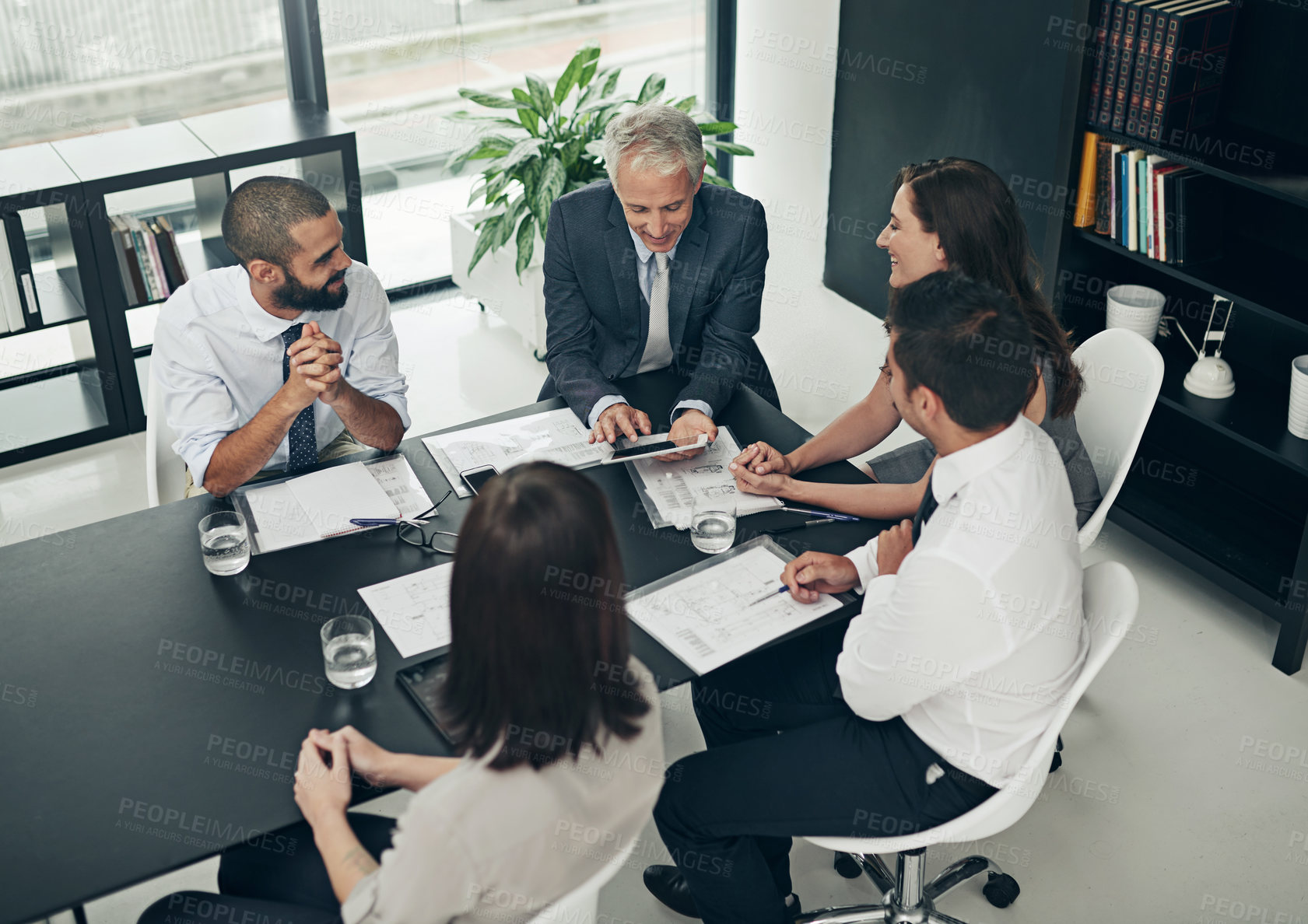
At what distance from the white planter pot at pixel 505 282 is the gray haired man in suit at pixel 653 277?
4.38 ft

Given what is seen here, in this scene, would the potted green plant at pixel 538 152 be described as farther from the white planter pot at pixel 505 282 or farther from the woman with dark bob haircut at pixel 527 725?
the woman with dark bob haircut at pixel 527 725

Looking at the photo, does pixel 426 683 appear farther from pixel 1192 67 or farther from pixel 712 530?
pixel 1192 67

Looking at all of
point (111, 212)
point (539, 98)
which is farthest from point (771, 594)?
point (111, 212)

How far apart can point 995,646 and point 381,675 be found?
3.20 ft

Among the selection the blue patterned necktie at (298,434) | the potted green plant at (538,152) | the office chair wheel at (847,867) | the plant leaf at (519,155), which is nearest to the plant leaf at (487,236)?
the potted green plant at (538,152)

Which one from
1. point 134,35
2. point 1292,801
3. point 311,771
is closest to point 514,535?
point 311,771

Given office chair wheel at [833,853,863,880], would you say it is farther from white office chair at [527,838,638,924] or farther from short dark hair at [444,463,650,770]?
short dark hair at [444,463,650,770]

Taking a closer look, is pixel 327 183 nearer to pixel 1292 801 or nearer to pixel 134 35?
pixel 134 35

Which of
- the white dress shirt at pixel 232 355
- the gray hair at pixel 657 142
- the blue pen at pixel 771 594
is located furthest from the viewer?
the gray hair at pixel 657 142

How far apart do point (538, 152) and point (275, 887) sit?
2.97 metres

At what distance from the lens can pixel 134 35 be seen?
169 inches

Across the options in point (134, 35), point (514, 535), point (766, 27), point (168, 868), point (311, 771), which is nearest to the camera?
point (514, 535)

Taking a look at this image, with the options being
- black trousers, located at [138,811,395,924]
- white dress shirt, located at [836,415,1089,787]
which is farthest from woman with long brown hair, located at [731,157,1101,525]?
black trousers, located at [138,811,395,924]

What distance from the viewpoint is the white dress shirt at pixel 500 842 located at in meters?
1.42
